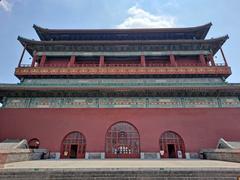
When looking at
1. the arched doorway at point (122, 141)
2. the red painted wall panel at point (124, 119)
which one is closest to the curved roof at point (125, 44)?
the red painted wall panel at point (124, 119)

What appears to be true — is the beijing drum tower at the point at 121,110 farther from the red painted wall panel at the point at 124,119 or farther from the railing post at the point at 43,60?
the railing post at the point at 43,60

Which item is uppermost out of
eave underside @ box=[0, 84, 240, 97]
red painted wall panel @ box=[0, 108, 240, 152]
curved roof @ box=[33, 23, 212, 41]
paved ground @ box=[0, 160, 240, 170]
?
curved roof @ box=[33, 23, 212, 41]

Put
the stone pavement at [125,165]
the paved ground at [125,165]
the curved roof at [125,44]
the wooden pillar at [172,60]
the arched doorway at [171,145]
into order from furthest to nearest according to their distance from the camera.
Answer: the curved roof at [125,44], the wooden pillar at [172,60], the arched doorway at [171,145], the paved ground at [125,165], the stone pavement at [125,165]

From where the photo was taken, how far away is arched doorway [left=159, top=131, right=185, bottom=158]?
1197cm

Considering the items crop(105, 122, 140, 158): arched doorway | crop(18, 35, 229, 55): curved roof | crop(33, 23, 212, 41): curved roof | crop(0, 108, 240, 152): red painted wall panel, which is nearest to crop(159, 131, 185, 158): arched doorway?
crop(0, 108, 240, 152): red painted wall panel

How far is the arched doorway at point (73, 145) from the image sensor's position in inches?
473

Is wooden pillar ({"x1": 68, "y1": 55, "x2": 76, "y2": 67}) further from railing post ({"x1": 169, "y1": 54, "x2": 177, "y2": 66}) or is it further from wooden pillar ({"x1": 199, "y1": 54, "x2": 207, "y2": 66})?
wooden pillar ({"x1": 199, "y1": 54, "x2": 207, "y2": 66})

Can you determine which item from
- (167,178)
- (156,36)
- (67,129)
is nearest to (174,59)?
(156,36)

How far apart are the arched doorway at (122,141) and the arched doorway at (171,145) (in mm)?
1865

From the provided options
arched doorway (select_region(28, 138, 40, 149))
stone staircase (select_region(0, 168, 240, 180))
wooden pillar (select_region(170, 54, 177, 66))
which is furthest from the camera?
wooden pillar (select_region(170, 54, 177, 66))

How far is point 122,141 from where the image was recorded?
12.4 metres

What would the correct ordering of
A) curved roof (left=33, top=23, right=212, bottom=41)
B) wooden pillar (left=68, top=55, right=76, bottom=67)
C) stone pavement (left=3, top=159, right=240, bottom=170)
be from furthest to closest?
1. curved roof (left=33, top=23, right=212, bottom=41)
2. wooden pillar (left=68, top=55, right=76, bottom=67)
3. stone pavement (left=3, top=159, right=240, bottom=170)

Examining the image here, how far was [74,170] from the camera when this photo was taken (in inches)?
229

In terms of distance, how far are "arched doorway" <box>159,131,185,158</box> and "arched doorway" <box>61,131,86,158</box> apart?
587 cm
